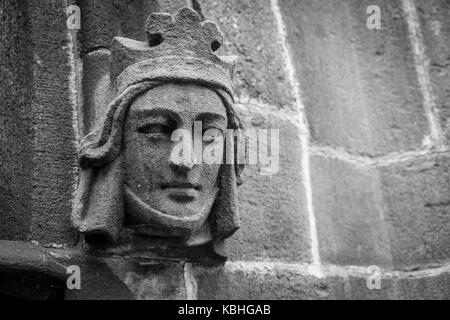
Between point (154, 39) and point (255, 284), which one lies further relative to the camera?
point (255, 284)

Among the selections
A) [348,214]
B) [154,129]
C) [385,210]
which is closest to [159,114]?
[154,129]

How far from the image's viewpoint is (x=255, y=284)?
1.80 metres

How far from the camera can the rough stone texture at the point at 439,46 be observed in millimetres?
2299

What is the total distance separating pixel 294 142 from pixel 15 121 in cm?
82

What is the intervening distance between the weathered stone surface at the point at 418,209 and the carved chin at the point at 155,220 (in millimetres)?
895

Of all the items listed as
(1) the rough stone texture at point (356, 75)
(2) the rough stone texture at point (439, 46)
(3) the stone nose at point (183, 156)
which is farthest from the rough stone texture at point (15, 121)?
(2) the rough stone texture at point (439, 46)

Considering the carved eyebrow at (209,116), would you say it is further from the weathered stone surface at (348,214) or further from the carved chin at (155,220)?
the weathered stone surface at (348,214)

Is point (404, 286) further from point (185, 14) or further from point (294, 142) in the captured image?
point (185, 14)

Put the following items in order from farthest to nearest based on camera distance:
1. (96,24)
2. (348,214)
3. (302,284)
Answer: (348,214), (302,284), (96,24)

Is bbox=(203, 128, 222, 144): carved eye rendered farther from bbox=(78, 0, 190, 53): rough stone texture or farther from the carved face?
bbox=(78, 0, 190, 53): rough stone texture

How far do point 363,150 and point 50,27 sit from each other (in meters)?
1.11

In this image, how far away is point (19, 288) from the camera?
144cm

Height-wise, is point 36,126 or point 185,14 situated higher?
point 185,14
